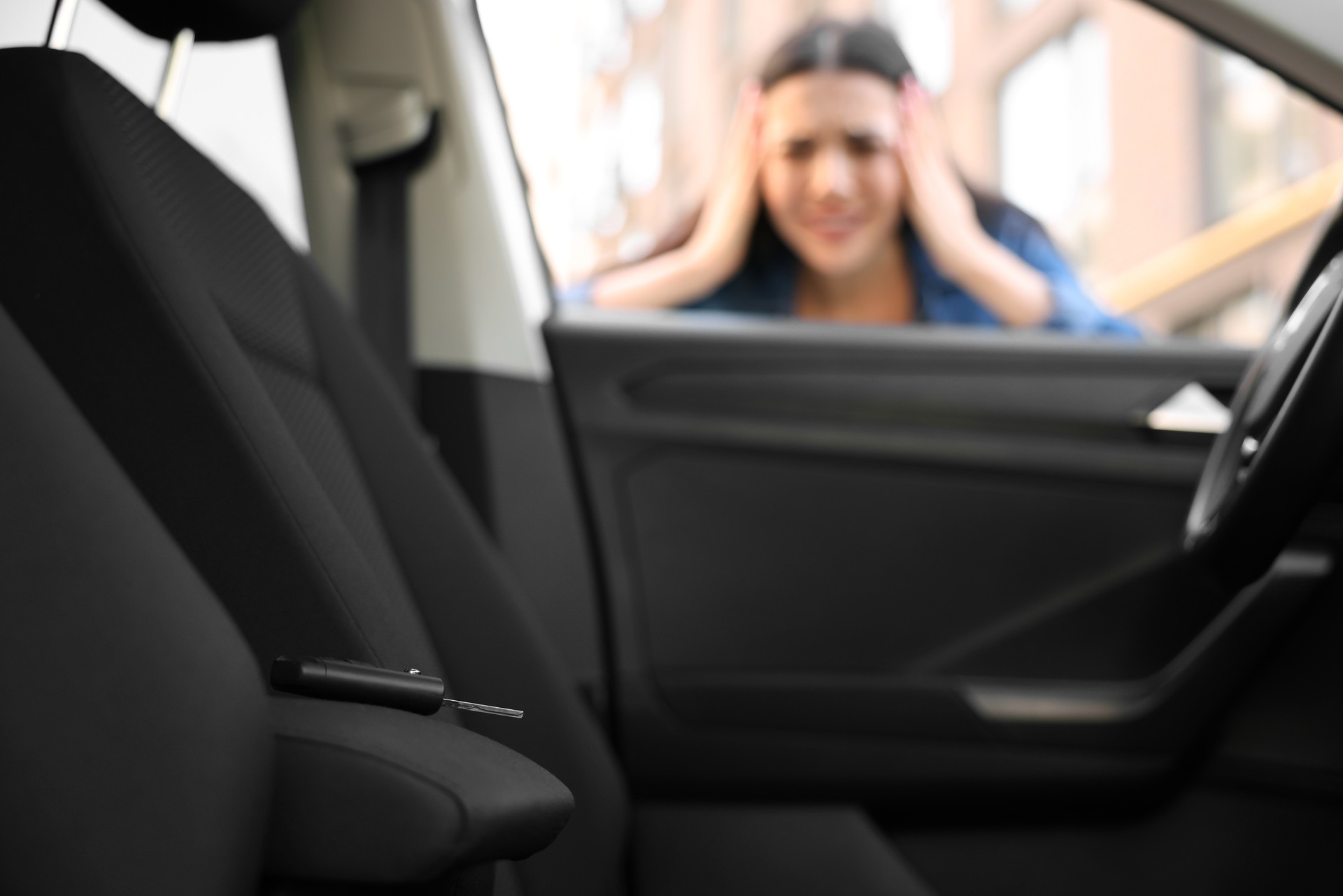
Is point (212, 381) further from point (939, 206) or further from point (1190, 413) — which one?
point (939, 206)

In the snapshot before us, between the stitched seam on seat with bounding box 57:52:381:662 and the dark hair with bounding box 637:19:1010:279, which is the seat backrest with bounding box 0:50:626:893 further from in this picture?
the dark hair with bounding box 637:19:1010:279

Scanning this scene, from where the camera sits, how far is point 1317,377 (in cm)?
92

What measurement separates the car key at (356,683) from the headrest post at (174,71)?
49 cm

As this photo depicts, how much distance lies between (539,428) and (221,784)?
0.94m

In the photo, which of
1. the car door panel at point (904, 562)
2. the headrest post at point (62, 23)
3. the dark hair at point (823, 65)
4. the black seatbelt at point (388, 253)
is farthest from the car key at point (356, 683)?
the dark hair at point (823, 65)

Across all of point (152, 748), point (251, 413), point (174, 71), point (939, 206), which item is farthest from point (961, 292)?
point (152, 748)

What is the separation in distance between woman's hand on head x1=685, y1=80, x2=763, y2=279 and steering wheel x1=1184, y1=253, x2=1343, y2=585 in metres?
0.79

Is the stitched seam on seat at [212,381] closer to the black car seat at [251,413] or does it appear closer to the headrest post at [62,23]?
the black car seat at [251,413]

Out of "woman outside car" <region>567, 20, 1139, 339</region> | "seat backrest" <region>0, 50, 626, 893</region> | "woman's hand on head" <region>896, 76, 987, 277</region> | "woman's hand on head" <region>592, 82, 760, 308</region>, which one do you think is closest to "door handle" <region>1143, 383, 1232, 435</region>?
"woman outside car" <region>567, 20, 1139, 339</region>

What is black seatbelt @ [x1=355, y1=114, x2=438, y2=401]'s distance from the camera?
1.52m

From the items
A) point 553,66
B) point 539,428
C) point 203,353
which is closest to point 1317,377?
point 203,353

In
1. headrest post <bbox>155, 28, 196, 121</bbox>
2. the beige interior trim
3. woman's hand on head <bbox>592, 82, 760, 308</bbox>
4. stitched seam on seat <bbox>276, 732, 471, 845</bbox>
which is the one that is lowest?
the beige interior trim

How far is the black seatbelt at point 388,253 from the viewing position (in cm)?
152

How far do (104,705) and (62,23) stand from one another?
53 centimetres
